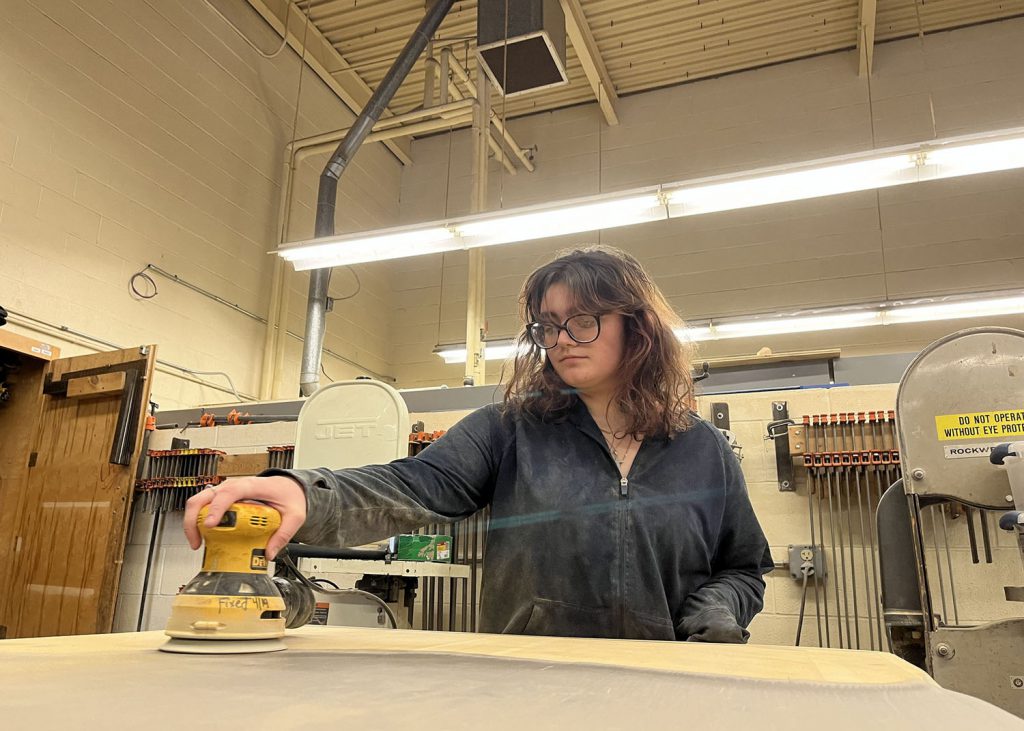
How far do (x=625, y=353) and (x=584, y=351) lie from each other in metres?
0.11

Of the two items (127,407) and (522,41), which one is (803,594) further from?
(522,41)

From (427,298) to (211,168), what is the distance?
2514 millimetres

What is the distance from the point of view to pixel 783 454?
3.32 meters

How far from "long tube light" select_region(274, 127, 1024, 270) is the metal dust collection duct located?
1.54 meters

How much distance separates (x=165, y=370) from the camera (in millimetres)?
4867

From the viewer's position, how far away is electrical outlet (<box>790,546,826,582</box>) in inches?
123

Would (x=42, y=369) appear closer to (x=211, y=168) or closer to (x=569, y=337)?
(x=211, y=168)

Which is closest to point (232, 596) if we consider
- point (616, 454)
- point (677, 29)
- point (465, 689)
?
point (465, 689)

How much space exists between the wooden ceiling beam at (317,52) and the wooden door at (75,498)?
3486mm

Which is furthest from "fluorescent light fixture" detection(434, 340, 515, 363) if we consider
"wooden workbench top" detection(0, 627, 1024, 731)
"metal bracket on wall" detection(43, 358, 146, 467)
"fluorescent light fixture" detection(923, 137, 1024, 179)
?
"wooden workbench top" detection(0, 627, 1024, 731)

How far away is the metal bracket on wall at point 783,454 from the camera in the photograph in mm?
3289

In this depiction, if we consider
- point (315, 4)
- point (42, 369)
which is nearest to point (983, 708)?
point (42, 369)

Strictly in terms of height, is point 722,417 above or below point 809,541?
above

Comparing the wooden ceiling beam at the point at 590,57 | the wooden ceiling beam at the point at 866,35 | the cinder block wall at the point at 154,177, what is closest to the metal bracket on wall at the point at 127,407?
the cinder block wall at the point at 154,177
